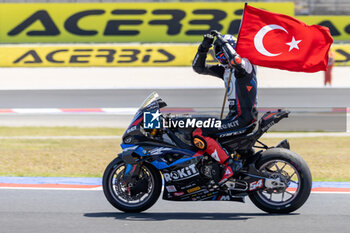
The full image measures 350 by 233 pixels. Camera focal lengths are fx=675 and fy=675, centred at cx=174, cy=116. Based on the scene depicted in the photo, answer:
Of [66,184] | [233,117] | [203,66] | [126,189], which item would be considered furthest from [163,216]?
[66,184]

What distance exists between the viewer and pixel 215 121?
243 inches

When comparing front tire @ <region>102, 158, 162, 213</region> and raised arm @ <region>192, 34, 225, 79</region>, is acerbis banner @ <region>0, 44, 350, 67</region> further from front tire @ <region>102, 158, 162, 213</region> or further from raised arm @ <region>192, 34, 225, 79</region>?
front tire @ <region>102, 158, 162, 213</region>

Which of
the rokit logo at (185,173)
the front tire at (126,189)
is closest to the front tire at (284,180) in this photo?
the rokit logo at (185,173)

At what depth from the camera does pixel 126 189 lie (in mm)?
6309

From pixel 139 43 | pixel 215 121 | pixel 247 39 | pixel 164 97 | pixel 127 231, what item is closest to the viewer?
pixel 127 231

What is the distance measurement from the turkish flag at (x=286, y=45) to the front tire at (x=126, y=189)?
1.55m

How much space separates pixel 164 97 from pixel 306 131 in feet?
12.7

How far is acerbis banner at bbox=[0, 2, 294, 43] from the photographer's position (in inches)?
1126

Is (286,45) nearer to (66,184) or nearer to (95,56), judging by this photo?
(66,184)

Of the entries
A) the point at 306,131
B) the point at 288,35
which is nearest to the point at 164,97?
the point at 306,131

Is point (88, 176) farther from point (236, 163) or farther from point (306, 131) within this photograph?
point (306, 131)

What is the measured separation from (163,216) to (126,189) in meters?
0.43

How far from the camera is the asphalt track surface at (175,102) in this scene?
566 inches

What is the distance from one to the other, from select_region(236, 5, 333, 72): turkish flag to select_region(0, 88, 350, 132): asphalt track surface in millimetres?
6989
